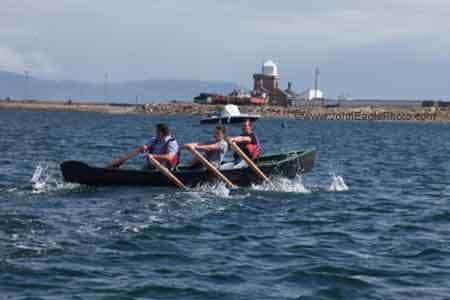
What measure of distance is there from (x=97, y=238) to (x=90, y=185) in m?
7.53

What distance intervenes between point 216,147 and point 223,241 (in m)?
7.85

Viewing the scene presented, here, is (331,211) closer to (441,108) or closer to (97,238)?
(97,238)

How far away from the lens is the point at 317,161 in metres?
35.5

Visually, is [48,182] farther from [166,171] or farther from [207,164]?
[207,164]

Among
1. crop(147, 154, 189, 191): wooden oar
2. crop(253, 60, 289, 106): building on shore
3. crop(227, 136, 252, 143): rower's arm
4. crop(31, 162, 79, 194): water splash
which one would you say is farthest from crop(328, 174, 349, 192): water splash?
crop(253, 60, 289, 106): building on shore

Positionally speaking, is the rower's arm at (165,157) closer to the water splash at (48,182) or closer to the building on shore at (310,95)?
the water splash at (48,182)

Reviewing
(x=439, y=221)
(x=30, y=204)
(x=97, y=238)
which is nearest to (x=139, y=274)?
(x=97, y=238)

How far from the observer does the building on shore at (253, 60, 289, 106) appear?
15935 centimetres

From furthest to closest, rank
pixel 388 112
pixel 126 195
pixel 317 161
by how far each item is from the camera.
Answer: pixel 388 112 < pixel 317 161 < pixel 126 195

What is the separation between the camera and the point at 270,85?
16300 cm

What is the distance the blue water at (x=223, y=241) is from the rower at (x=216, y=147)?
120 centimetres

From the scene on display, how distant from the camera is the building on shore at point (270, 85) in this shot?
6274 inches

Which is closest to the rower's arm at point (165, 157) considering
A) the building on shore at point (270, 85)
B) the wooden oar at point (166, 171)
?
the wooden oar at point (166, 171)

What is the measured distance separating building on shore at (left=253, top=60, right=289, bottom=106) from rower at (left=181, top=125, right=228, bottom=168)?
134 metres
